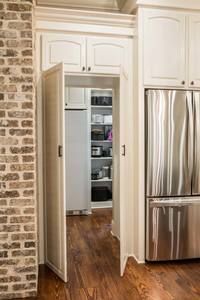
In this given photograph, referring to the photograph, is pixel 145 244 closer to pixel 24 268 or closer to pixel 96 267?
pixel 96 267

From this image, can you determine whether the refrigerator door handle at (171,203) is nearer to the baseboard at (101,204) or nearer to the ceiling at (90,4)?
the ceiling at (90,4)

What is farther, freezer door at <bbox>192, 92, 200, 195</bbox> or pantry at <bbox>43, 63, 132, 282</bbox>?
freezer door at <bbox>192, 92, 200, 195</bbox>

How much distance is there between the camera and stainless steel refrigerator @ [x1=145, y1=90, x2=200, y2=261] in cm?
314

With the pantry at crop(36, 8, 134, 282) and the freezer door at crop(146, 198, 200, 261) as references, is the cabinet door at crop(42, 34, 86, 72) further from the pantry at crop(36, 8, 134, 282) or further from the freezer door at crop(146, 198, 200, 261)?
the freezer door at crop(146, 198, 200, 261)

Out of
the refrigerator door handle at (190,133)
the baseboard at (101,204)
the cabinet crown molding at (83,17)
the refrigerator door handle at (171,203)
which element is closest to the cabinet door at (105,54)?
the cabinet crown molding at (83,17)

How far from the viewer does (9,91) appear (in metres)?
2.46

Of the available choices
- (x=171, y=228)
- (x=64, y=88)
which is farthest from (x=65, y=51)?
(x=171, y=228)

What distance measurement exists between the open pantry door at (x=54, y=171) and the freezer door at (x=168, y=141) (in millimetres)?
922

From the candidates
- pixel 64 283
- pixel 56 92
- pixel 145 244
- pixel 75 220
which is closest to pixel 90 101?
pixel 75 220

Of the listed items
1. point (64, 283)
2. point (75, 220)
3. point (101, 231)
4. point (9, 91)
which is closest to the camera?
point (9, 91)

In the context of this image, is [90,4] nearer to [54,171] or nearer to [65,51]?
[65,51]

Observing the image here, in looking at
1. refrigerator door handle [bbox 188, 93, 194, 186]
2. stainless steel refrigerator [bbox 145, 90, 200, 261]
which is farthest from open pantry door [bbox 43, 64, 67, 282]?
refrigerator door handle [bbox 188, 93, 194, 186]

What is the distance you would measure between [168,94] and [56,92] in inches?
44.6

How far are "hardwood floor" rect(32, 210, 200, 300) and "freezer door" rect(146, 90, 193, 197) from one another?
0.75 m
